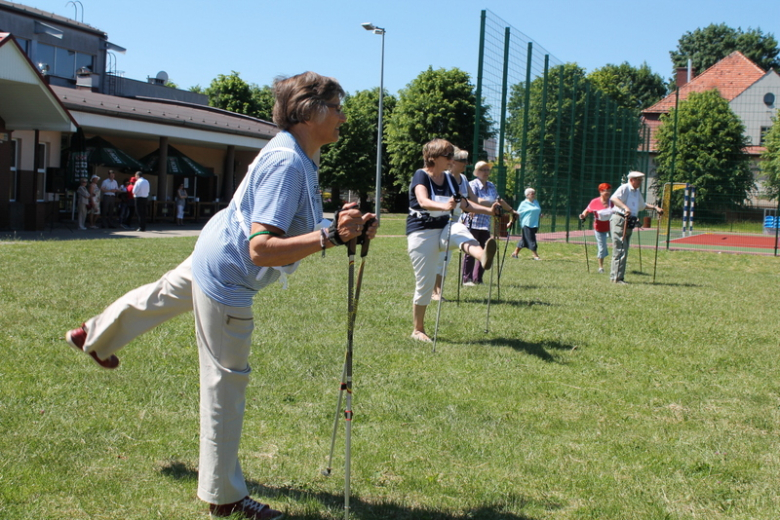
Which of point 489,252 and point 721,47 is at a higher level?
point 721,47

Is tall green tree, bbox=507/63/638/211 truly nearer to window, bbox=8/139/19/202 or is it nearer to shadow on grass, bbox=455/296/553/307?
shadow on grass, bbox=455/296/553/307

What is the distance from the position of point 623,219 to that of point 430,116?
4278cm

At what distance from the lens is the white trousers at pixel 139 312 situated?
347 cm

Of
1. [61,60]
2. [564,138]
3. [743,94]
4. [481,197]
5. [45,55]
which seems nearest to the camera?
[481,197]

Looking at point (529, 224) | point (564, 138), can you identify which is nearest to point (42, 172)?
point (529, 224)

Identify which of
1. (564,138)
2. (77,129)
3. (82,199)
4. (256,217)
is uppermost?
(564,138)

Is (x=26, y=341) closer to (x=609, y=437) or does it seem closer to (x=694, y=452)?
(x=609, y=437)

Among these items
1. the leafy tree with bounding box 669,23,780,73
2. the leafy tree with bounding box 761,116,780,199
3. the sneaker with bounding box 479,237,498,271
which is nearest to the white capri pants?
the sneaker with bounding box 479,237,498,271

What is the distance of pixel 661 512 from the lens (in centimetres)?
343

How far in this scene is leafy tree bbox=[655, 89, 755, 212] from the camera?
23.9 meters

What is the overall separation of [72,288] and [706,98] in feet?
137

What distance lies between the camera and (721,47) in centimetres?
7812

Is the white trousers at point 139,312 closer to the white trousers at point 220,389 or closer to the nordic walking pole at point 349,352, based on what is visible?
the white trousers at point 220,389

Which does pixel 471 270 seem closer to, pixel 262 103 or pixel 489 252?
pixel 489 252
